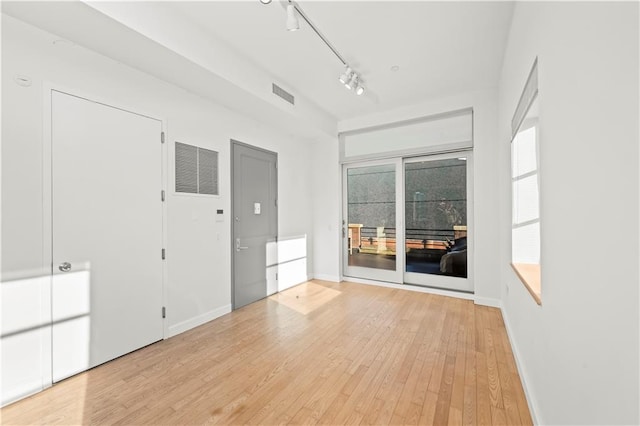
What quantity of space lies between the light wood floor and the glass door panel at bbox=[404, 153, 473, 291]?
3.49 feet

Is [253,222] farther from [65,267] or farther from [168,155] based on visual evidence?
[65,267]

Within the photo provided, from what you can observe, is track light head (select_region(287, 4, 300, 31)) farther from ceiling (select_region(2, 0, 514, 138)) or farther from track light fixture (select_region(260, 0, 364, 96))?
ceiling (select_region(2, 0, 514, 138))

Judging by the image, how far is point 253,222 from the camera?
4.35 metres

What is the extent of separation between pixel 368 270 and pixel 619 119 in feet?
15.5

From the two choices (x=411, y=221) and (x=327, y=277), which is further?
(x=327, y=277)

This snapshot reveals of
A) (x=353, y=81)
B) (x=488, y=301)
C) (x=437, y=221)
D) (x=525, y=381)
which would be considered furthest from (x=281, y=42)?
(x=488, y=301)

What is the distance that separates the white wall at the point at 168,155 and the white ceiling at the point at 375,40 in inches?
35.6

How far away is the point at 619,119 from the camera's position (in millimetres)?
870

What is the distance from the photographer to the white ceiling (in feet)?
8.13

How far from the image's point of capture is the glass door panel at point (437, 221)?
4457 mm

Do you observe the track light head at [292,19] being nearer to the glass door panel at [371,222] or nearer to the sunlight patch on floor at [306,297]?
the glass door panel at [371,222]

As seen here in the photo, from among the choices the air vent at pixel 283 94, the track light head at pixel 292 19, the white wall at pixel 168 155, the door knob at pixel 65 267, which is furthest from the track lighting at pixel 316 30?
the door knob at pixel 65 267

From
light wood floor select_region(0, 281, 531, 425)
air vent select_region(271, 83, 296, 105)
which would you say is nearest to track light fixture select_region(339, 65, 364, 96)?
air vent select_region(271, 83, 296, 105)

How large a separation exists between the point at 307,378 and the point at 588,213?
219 cm
